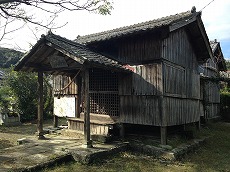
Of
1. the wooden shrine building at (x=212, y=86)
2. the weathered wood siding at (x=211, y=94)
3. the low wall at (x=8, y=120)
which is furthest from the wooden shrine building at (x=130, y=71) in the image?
the weathered wood siding at (x=211, y=94)

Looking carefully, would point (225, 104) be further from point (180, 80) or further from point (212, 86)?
point (180, 80)

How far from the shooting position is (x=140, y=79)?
10.8 m

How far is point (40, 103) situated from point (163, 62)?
20.5 ft

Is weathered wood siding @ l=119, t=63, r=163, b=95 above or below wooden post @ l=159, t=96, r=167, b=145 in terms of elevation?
above

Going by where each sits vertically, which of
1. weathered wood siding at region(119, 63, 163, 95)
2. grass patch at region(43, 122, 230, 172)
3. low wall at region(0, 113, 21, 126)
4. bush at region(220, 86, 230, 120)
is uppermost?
weathered wood siding at region(119, 63, 163, 95)

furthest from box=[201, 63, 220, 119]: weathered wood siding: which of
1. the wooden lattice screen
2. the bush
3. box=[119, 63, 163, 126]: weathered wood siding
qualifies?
box=[119, 63, 163, 126]: weathered wood siding

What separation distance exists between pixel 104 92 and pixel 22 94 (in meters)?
11.9

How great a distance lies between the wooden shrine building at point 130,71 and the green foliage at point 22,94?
8.83 m

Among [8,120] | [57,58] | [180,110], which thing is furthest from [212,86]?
[8,120]

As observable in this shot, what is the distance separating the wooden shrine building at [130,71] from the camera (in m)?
10.1

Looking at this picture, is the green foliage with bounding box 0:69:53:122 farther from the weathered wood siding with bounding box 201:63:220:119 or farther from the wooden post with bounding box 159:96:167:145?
the weathered wood siding with bounding box 201:63:220:119

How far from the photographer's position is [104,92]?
12039 millimetres

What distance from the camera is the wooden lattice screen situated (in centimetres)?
1192

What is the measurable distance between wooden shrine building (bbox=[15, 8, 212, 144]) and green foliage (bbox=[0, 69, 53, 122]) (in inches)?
348
